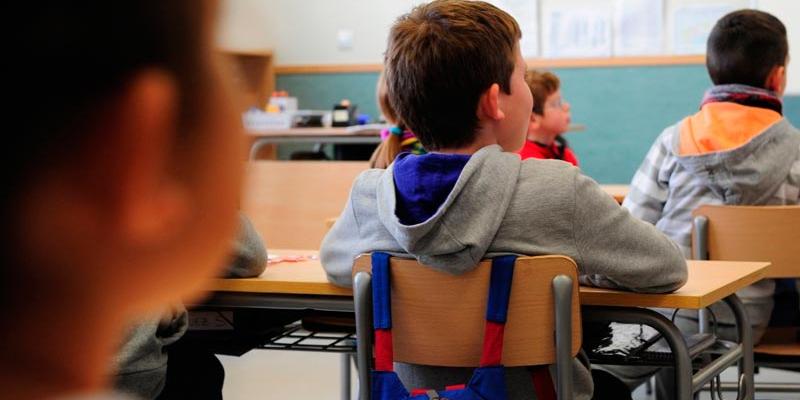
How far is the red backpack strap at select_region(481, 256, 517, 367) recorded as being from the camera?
5.40ft

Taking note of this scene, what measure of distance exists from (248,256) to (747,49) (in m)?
1.54

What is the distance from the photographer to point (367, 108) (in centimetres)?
718

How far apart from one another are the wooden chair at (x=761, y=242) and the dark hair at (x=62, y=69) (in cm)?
223

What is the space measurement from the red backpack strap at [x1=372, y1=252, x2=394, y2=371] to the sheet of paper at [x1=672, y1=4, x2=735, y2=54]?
515 centimetres

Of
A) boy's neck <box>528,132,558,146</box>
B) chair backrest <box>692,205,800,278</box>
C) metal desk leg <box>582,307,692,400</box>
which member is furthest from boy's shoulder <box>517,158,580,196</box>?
boy's neck <box>528,132,558,146</box>

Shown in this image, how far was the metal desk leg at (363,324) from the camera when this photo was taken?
179 cm

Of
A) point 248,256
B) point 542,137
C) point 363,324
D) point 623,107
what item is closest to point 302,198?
point 542,137

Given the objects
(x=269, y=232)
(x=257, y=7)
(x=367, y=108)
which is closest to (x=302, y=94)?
(x=367, y=108)

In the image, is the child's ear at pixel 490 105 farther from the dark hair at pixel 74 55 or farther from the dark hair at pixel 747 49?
the dark hair at pixel 74 55

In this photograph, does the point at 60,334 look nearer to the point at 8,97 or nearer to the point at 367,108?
the point at 8,97

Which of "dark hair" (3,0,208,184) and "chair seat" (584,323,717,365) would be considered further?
"chair seat" (584,323,717,365)

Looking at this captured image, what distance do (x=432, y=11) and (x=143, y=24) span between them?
1.62 metres

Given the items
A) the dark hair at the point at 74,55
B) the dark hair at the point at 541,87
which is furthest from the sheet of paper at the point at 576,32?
the dark hair at the point at 74,55

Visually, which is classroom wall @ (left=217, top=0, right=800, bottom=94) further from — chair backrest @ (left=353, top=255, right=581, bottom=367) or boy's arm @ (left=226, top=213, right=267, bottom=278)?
chair backrest @ (left=353, top=255, right=581, bottom=367)
